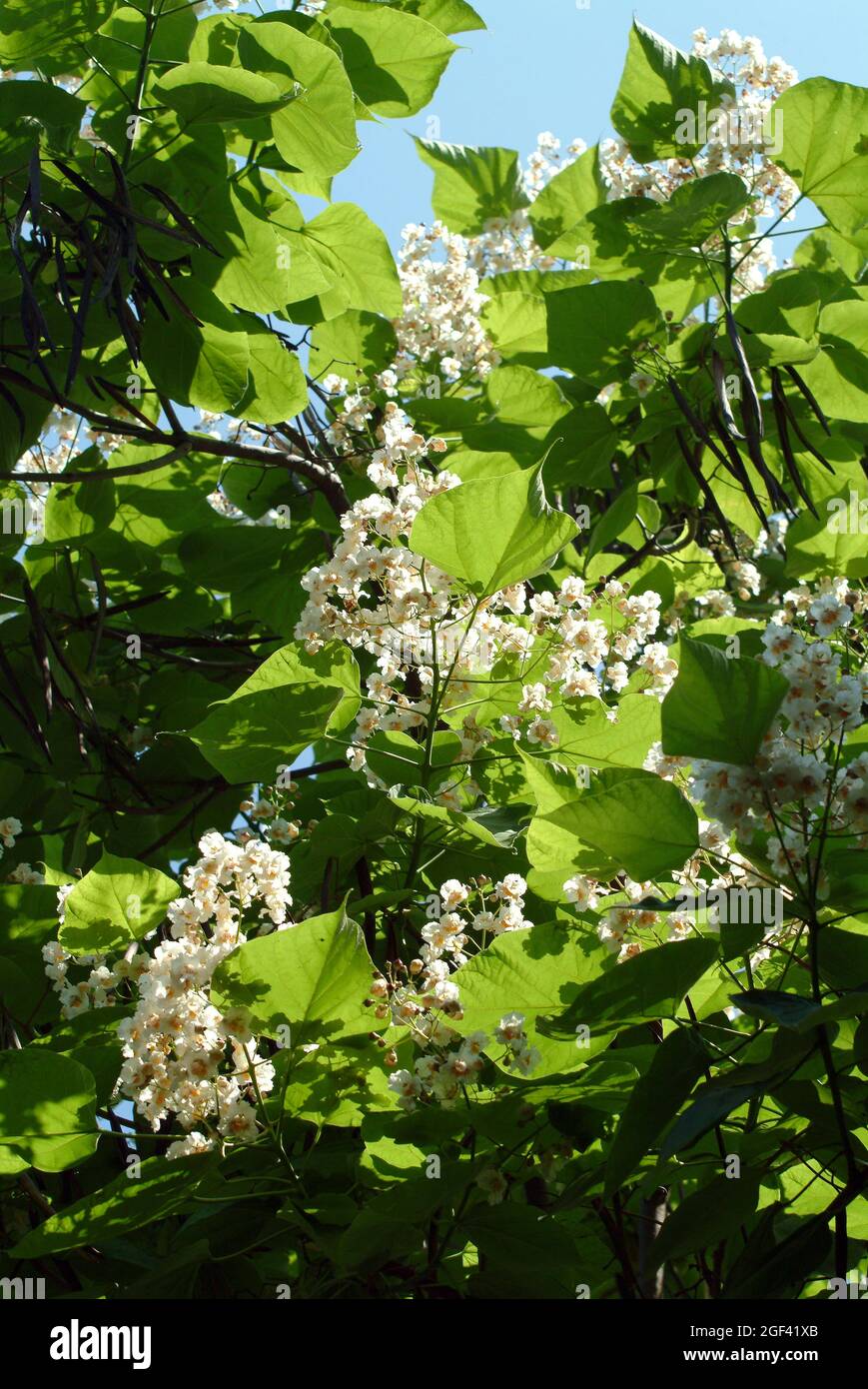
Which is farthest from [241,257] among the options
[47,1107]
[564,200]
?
[47,1107]

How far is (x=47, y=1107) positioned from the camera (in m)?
1.28

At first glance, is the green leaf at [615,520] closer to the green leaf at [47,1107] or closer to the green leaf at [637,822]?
the green leaf at [637,822]

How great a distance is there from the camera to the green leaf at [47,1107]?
1.27 m

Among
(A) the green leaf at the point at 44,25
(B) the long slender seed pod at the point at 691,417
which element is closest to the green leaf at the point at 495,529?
(B) the long slender seed pod at the point at 691,417

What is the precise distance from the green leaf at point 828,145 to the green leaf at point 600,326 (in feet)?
1.08

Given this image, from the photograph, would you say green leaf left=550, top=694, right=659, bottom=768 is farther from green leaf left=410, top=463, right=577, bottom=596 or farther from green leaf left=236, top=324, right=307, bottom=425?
green leaf left=236, top=324, right=307, bottom=425

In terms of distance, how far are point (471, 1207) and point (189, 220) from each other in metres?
1.34

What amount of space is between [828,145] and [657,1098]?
5.22ft

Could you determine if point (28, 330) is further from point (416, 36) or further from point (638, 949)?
point (638, 949)

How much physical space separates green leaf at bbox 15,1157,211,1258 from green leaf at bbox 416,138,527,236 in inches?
93.0

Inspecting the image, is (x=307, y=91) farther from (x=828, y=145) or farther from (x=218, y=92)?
(x=828, y=145)

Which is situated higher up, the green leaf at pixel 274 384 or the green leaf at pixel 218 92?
the green leaf at pixel 218 92
